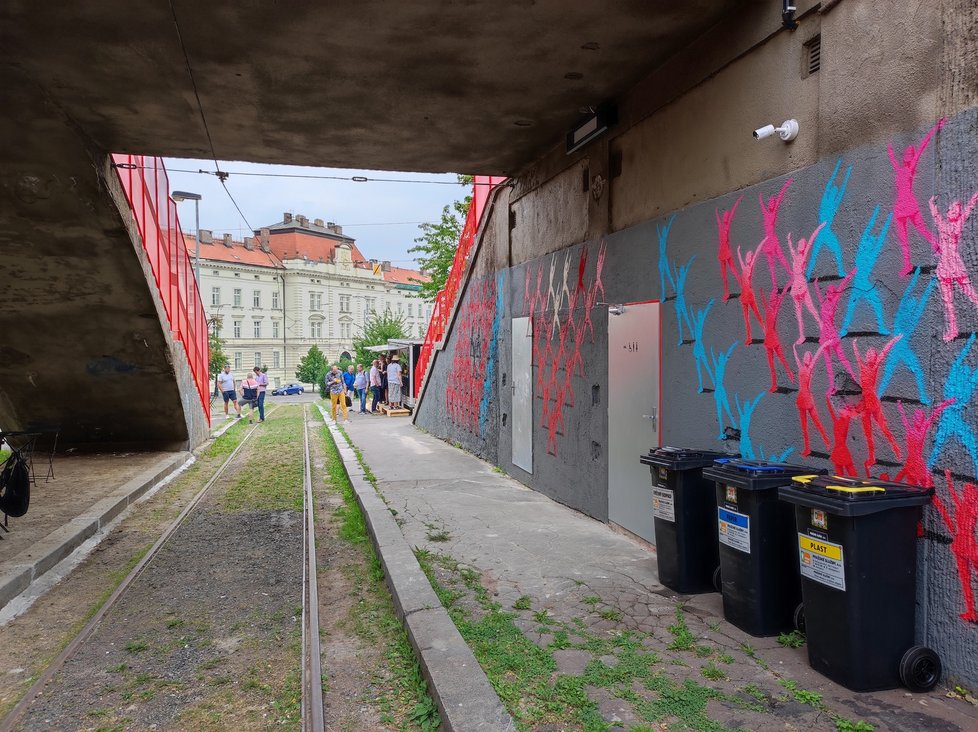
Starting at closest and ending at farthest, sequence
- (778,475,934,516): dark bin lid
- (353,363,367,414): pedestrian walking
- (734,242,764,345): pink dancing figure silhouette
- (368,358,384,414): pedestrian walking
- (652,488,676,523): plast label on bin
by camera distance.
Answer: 1. (778,475,934,516): dark bin lid
2. (734,242,764,345): pink dancing figure silhouette
3. (652,488,676,523): plast label on bin
4. (368,358,384,414): pedestrian walking
5. (353,363,367,414): pedestrian walking

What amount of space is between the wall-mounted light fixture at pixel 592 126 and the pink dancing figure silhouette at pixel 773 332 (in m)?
3.02

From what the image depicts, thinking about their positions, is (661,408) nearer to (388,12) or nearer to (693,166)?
(693,166)

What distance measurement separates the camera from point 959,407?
3482 mm

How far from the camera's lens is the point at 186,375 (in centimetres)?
1323

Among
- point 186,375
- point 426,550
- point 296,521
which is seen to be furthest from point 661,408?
point 186,375

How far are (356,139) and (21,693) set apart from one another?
6.48 m

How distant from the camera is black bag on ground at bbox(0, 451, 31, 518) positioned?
23.0 ft

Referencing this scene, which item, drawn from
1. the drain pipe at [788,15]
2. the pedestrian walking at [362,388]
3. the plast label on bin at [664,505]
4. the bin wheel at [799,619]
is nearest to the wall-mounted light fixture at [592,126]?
the drain pipe at [788,15]

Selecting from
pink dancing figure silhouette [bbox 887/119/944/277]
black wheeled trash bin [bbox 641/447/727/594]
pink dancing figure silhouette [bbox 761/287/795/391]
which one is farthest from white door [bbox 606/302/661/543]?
pink dancing figure silhouette [bbox 887/119/944/277]

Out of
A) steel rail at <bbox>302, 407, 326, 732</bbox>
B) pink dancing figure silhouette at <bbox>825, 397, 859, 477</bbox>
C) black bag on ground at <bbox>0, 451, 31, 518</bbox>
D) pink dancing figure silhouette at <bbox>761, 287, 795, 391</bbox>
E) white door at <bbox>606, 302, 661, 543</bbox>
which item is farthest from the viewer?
black bag on ground at <bbox>0, 451, 31, 518</bbox>

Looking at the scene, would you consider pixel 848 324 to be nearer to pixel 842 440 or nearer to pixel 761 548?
pixel 842 440

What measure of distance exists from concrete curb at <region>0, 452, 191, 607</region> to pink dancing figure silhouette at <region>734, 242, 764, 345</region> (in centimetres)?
613

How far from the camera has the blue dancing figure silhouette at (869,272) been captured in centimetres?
390

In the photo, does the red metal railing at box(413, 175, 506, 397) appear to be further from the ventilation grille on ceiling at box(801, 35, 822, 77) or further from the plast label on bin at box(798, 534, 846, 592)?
the plast label on bin at box(798, 534, 846, 592)
